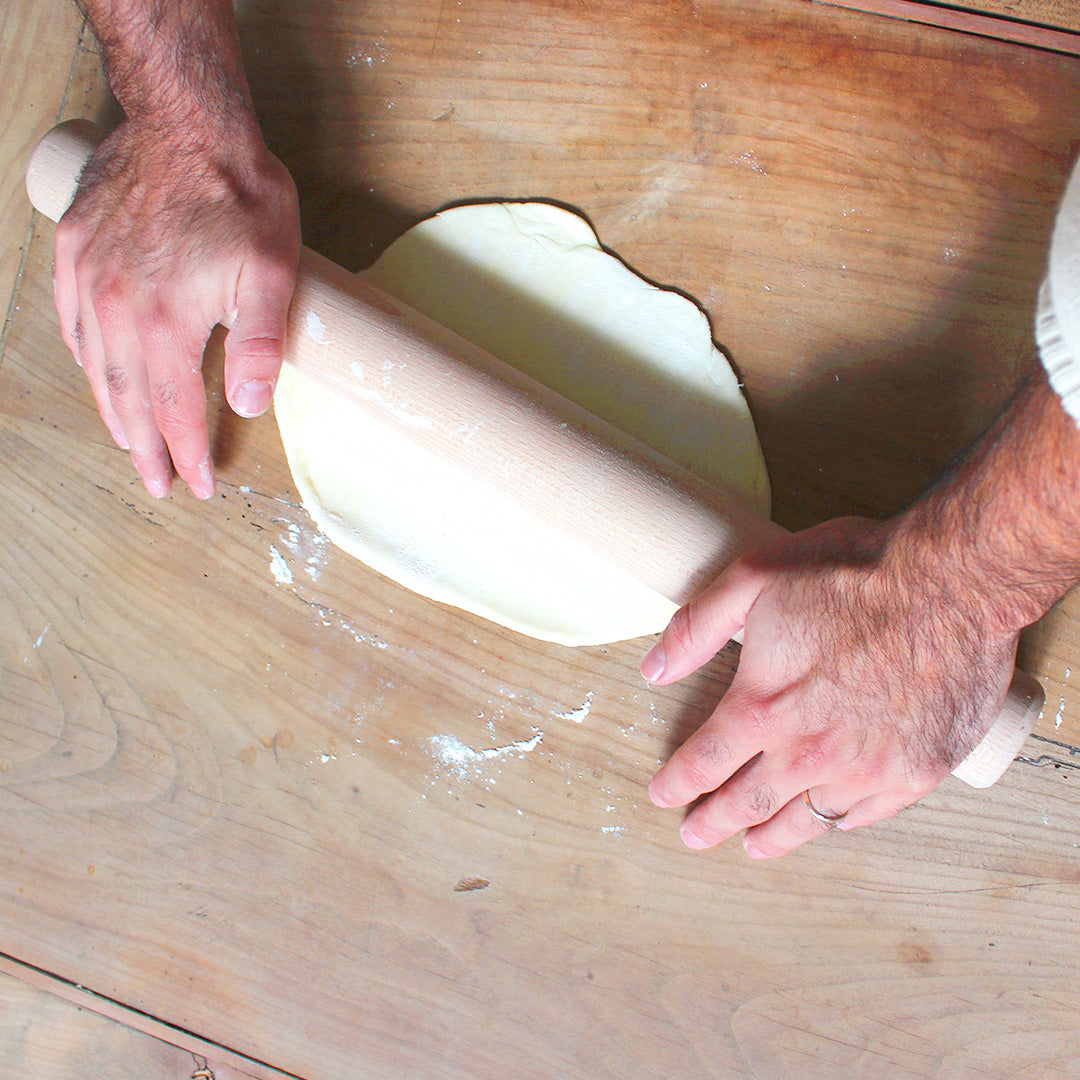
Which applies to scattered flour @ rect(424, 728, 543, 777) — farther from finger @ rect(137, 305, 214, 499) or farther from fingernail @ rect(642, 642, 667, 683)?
finger @ rect(137, 305, 214, 499)

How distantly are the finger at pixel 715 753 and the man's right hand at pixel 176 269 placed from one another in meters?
0.67

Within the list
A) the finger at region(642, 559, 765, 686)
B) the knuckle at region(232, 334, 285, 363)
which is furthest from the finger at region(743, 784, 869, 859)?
the knuckle at region(232, 334, 285, 363)

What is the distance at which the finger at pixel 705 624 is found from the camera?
85 cm

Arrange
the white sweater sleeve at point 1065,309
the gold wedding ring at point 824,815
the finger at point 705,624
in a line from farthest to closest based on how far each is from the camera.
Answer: the gold wedding ring at point 824,815 → the finger at point 705,624 → the white sweater sleeve at point 1065,309

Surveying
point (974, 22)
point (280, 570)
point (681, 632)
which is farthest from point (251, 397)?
point (974, 22)

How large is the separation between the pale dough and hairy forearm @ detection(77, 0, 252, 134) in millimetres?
281

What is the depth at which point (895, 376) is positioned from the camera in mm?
1102

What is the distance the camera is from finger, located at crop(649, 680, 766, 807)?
896mm

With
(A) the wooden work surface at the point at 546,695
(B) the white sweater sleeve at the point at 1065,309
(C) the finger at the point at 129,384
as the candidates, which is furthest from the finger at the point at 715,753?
(C) the finger at the point at 129,384

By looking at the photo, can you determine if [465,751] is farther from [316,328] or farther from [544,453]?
[316,328]

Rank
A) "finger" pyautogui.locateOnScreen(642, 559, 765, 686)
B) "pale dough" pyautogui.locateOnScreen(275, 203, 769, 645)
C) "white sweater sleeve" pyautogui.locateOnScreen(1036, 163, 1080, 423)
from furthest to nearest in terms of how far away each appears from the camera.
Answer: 1. "pale dough" pyautogui.locateOnScreen(275, 203, 769, 645)
2. "finger" pyautogui.locateOnScreen(642, 559, 765, 686)
3. "white sweater sleeve" pyautogui.locateOnScreen(1036, 163, 1080, 423)

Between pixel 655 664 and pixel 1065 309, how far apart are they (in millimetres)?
550

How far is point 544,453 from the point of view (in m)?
0.91

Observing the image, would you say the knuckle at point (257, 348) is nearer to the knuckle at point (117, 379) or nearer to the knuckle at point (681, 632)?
the knuckle at point (117, 379)
